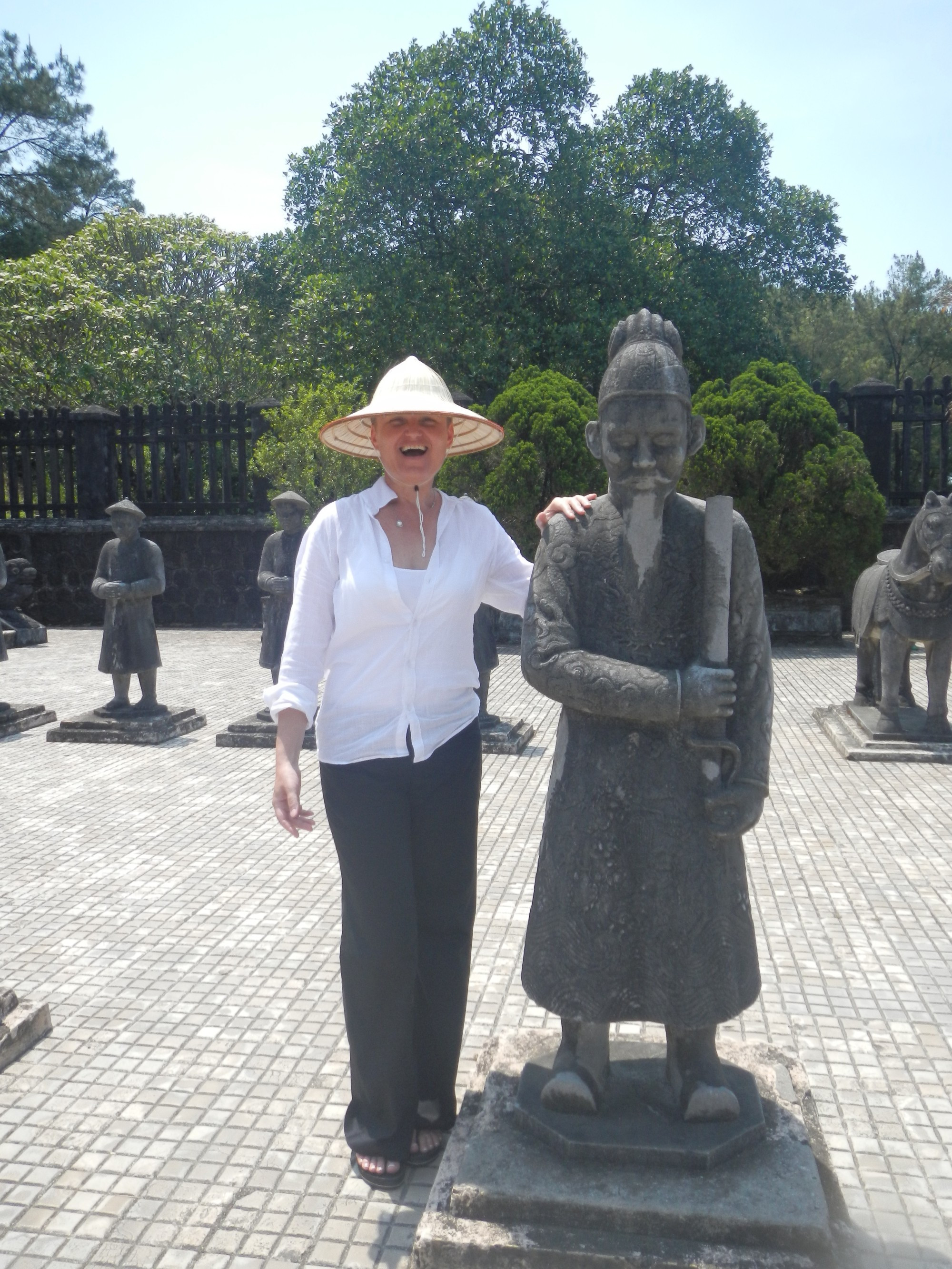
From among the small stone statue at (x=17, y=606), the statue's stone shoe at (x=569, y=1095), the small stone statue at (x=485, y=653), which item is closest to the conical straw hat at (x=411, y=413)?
the statue's stone shoe at (x=569, y=1095)

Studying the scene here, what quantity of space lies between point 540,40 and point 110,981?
17.2 meters

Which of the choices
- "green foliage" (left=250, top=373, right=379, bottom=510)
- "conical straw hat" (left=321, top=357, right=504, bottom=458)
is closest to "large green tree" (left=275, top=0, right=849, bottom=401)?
"green foliage" (left=250, top=373, right=379, bottom=510)

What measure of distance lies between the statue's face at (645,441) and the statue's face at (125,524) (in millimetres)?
6609

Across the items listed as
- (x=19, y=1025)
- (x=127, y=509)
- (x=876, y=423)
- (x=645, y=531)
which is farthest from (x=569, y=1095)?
(x=876, y=423)

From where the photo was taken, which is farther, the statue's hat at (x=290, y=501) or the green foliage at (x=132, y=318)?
the green foliage at (x=132, y=318)

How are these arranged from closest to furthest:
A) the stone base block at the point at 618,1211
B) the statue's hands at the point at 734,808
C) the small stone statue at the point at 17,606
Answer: the stone base block at the point at 618,1211 < the statue's hands at the point at 734,808 < the small stone statue at the point at 17,606

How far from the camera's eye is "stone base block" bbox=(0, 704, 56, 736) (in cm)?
855

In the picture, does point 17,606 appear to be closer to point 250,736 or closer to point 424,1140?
point 250,736

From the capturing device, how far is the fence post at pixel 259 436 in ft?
51.3

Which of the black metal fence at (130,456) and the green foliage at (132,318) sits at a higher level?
the green foliage at (132,318)

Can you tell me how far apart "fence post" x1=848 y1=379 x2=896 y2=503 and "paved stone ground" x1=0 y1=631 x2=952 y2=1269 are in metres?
8.13

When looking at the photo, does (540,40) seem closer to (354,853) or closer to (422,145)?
(422,145)

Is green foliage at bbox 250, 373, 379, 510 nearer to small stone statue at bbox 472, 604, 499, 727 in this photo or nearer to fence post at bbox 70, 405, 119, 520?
fence post at bbox 70, 405, 119, 520

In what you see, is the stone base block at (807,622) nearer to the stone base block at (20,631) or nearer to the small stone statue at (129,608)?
the small stone statue at (129,608)
